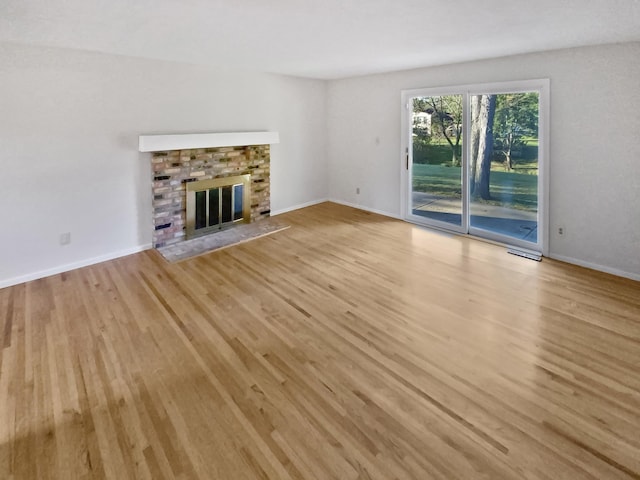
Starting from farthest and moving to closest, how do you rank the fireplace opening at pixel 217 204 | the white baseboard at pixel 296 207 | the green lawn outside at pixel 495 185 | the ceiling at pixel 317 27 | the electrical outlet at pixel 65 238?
the white baseboard at pixel 296 207 → the fireplace opening at pixel 217 204 → the green lawn outside at pixel 495 185 → the electrical outlet at pixel 65 238 → the ceiling at pixel 317 27

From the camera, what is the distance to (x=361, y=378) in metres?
2.26

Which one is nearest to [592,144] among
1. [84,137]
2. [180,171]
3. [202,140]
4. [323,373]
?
[323,373]

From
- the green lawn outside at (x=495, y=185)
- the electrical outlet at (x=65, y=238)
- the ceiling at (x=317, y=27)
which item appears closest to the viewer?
the ceiling at (x=317, y=27)

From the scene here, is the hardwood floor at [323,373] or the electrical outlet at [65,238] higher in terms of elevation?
the electrical outlet at [65,238]

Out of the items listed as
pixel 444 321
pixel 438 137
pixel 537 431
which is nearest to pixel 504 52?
pixel 438 137

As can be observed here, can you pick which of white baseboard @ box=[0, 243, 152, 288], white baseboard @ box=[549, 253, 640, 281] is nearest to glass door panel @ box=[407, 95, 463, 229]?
white baseboard @ box=[549, 253, 640, 281]

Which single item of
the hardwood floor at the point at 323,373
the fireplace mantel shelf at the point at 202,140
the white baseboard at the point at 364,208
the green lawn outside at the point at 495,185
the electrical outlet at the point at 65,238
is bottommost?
the hardwood floor at the point at 323,373

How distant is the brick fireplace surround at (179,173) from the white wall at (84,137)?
139mm

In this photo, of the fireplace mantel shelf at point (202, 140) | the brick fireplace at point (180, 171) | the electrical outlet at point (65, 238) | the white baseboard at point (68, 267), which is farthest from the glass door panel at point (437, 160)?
the electrical outlet at point (65, 238)

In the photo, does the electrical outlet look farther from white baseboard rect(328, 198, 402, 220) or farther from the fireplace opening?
white baseboard rect(328, 198, 402, 220)

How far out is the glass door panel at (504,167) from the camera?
429cm

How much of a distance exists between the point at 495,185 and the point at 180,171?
419 centimetres

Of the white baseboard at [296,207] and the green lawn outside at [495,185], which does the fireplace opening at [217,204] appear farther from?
the green lawn outside at [495,185]

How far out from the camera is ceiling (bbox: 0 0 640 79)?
2.40 metres
